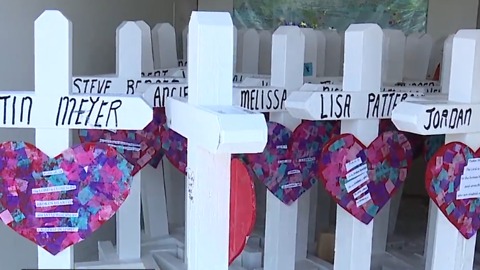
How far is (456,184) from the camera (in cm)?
68

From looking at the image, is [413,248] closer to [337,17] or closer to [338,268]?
[338,268]

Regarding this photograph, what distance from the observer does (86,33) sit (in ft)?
3.82

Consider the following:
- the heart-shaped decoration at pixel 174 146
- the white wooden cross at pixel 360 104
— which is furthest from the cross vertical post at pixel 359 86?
the heart-shaped decoration at pixel 174 146

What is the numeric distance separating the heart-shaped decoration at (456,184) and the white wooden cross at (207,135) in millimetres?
248

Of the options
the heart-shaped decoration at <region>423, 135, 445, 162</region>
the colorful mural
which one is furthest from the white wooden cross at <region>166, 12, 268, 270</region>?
the colorful mural

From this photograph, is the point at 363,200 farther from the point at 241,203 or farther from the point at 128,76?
the point at 128,76

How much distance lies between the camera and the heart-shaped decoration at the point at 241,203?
0.56 meters

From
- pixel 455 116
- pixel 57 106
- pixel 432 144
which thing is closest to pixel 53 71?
pixel 57 106

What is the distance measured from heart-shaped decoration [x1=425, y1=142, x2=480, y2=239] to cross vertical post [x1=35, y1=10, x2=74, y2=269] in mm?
380

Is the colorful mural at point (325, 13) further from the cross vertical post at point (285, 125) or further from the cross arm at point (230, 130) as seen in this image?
the cross arm at point (230, 130)

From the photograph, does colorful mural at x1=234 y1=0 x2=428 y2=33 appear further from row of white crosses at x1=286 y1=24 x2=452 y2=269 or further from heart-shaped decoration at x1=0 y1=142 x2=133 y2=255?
heart-shaped decoration at x1=0 y1=142 x2=133 y2=255

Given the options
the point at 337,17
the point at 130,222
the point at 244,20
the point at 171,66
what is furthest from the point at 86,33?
the point at 337,17

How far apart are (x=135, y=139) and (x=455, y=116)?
1.25 feet

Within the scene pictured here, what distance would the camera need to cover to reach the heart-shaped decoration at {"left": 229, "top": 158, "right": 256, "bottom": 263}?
22.2 inches
